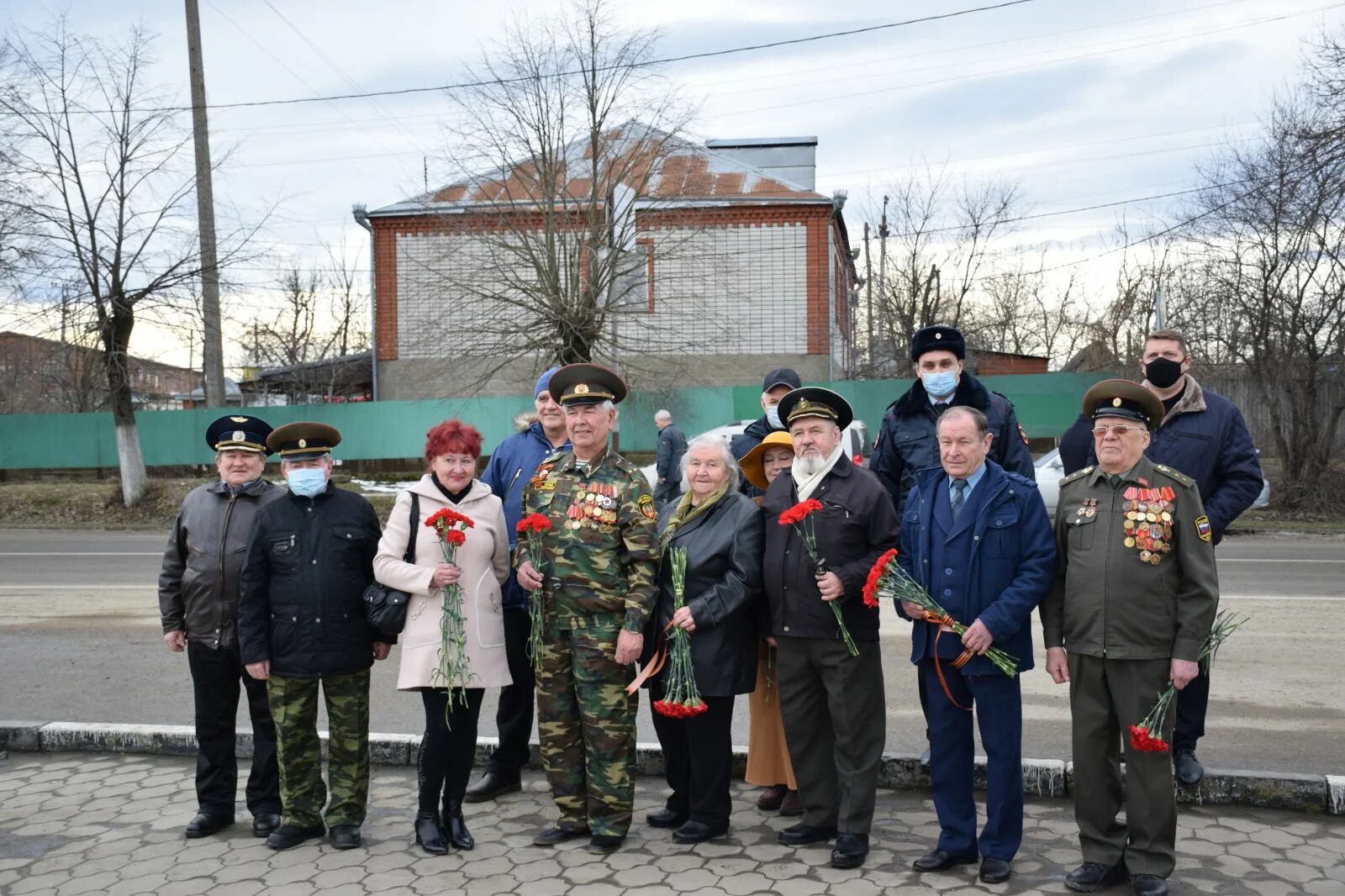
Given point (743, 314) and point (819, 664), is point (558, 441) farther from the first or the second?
point (743, 314)

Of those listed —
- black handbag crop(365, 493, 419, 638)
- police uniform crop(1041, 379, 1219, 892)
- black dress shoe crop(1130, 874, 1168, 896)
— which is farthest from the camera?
black handbag crop(365, 493, 419, 638)

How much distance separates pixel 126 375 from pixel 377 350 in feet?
28.1

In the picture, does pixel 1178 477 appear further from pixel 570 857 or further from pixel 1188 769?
pixel 570 857

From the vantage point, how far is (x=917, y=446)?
5.45m

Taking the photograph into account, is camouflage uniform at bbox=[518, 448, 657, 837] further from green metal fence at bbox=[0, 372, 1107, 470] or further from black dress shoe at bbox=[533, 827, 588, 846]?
green metal fence at bbox=[0, 372, 1107, 470]

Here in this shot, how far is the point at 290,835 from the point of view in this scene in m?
5.07

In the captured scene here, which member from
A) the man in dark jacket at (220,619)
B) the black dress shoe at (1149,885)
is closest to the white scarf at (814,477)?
the black dress shoe at (1149,885)

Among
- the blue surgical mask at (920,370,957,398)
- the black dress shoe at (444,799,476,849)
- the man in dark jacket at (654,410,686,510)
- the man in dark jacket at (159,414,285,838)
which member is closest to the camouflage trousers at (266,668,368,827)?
the man in dark jacket at (159,414,285,838)

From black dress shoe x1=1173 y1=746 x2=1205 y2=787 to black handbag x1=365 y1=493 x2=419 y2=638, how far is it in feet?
12.5

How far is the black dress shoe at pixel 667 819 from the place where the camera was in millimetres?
5219

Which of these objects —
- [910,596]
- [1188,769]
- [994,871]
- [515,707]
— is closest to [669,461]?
[515,707]

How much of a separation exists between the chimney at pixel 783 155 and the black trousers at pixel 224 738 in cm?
2772

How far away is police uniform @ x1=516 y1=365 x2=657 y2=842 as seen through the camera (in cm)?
495

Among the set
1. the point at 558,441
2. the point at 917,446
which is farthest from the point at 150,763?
the point at 917,446
